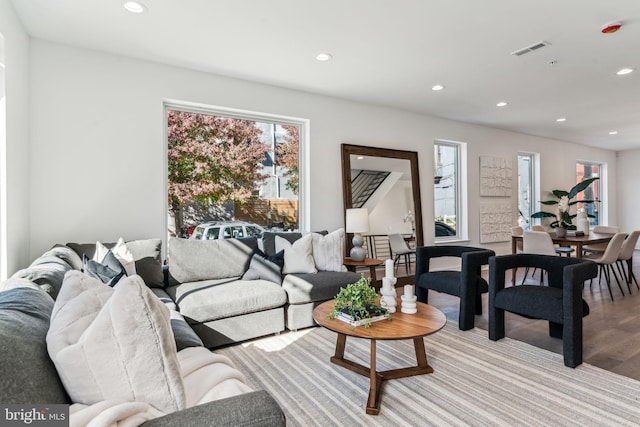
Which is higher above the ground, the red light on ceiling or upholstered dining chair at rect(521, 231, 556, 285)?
the red light on ceiling

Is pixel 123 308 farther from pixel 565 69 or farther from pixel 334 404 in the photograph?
pixel 565 69

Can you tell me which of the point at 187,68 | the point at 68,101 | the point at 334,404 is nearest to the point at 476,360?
the point at 334,404

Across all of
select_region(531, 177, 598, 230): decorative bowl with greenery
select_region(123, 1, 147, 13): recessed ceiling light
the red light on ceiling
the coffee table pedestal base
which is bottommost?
the coffee table pedestal base

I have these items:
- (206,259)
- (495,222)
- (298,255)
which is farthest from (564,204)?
(206,259)

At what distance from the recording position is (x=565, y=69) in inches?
149

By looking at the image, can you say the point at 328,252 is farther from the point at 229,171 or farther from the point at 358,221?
the point at 229,171

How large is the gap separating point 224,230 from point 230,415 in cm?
335

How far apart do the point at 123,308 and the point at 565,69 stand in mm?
4644

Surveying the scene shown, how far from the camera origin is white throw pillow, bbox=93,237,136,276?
8.99 feet

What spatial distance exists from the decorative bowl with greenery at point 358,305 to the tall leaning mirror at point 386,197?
2429 mm

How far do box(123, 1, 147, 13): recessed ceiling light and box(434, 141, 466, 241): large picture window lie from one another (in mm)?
4686

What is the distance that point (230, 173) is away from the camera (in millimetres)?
4156

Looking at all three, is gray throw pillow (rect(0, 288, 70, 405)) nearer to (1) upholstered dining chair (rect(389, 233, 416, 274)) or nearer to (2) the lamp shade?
(2) the lamp shade

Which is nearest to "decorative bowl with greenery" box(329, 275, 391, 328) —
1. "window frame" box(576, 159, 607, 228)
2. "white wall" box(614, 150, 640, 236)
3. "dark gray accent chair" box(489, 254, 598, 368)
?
"dark gray accent chair" box(489, 254, 598, 368)
